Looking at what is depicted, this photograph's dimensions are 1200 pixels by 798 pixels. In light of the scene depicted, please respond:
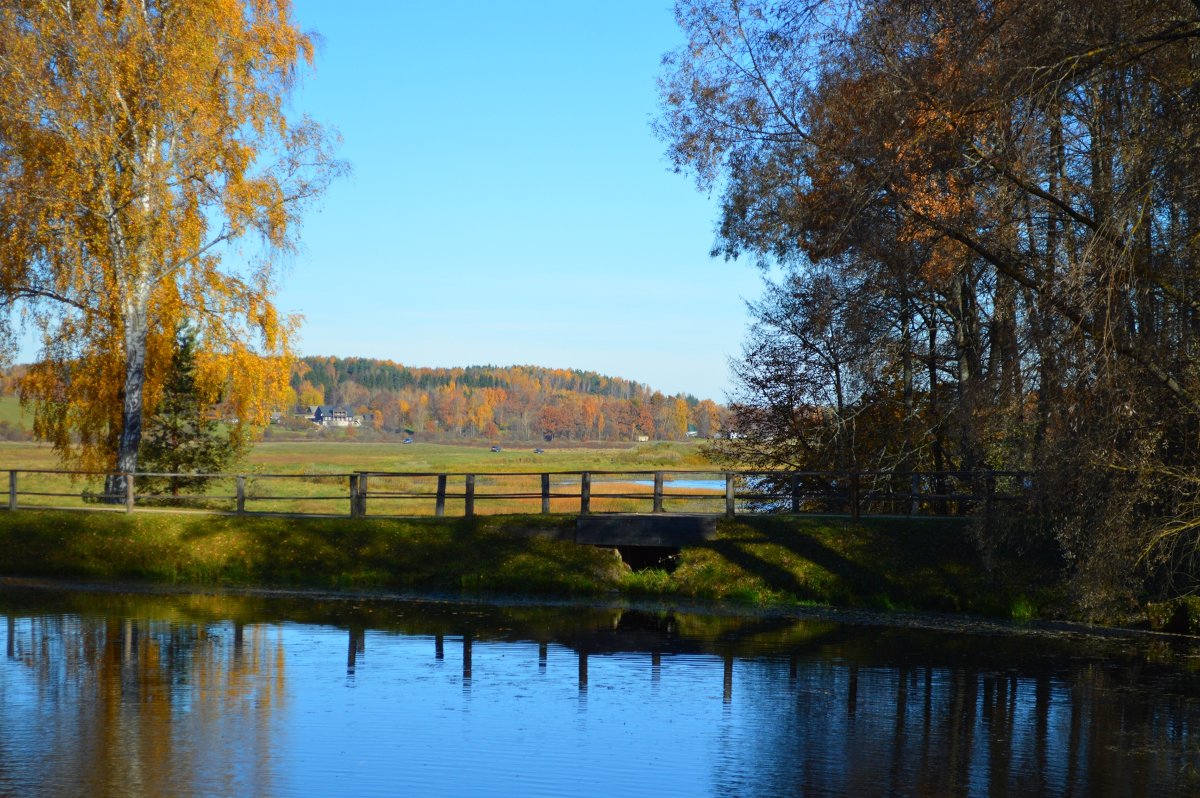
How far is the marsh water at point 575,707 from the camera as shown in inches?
382

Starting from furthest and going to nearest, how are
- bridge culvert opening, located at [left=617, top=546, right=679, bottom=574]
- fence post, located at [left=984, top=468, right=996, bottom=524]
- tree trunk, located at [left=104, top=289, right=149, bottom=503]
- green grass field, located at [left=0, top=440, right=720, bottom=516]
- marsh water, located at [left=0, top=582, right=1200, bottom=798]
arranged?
green grass field, located at [left=0, top=440, right=720, bottom=516] → tree trunk, located at [left=104, top=289, right=149, bottom=503] → bridge culvert opening, located at [left=617, top=546, right=679, bottom=574] → fence post, located at [left=984, top=468, right=996, bottom=524] → marsh water, located at [left=0, top=582, right=1200, bottom=798]

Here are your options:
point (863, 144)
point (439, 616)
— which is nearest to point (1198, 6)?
point (863, 144)

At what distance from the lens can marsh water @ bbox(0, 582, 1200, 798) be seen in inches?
382

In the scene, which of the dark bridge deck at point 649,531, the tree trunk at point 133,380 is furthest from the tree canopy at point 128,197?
the dark bridge deck at point 649,531

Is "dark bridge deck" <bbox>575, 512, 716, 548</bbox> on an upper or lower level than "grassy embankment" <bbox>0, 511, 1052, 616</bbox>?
upper

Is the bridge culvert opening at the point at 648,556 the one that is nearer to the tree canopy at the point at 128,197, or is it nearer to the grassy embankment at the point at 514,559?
the grassy embankment at the point at 514,559

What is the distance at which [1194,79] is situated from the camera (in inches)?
556

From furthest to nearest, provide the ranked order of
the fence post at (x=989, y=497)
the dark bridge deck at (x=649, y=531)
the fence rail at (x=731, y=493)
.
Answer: the dark bridge deck at (x=649, y=531)
the fence rail at (x=731, y=493)
the fence post at (x=989, y=497)

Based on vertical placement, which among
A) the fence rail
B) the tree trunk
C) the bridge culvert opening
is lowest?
the bridge culvert opening

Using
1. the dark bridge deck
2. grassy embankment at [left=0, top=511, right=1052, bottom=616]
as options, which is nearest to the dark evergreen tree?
grassy embankment at [left=0, top=511, right=1052, bottom=616]

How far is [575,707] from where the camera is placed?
12430 millimetres

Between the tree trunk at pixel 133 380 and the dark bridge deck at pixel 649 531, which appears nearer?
the dark bridge deck at pixel 649 531

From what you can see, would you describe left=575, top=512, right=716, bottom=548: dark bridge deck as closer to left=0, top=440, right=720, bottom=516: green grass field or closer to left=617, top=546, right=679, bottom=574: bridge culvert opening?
left=617, top=546, right=679, bottom=574: bridge culvert opening

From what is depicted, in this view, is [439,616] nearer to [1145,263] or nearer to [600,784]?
[600,784]
